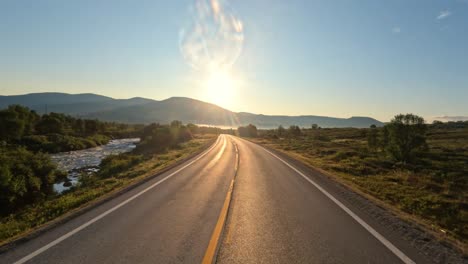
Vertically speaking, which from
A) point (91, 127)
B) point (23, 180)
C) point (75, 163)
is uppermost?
point (23, 180)

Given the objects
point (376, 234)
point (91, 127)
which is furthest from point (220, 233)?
point (91, 127)

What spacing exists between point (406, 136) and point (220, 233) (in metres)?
25.0

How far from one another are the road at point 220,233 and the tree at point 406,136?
18.8 meters

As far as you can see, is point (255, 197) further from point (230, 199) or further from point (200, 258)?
point (200, 258)

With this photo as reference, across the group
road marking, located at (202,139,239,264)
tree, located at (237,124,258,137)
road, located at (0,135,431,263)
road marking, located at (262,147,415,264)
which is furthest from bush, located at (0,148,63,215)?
tree, located at (237,124,258,137)

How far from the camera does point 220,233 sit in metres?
6.33

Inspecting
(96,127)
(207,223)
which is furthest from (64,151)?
(207,223)

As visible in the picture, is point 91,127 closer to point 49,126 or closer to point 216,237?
point 49,126

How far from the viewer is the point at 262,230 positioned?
6582 mm

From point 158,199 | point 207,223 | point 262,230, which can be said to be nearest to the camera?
point 262,230

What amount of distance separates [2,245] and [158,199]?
4.48m

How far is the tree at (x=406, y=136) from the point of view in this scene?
24438mm

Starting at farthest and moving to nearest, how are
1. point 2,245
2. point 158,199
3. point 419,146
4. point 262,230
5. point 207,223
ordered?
point 419,146
point 158,199
point 207,223
point 262,230
point 2,245

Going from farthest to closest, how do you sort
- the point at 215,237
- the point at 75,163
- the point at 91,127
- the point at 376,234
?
the point at 91,127 → the point at 75,163 → the point at 376,234 → the point at 215,237
